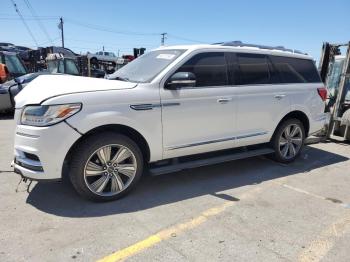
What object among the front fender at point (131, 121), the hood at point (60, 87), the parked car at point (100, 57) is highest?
the parked car at point (100, 57)

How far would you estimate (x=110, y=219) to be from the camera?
3.87 meters

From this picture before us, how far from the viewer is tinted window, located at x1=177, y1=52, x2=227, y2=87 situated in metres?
4.82

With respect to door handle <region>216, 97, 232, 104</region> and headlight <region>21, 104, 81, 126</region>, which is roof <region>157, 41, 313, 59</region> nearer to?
door handle <region>216, 97, 232, 104</region>

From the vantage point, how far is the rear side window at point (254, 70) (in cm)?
535

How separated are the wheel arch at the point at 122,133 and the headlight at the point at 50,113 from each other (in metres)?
0.31

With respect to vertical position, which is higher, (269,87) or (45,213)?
(269,87)

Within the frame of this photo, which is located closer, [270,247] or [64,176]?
[270,247]

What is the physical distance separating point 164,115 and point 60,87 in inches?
50.8

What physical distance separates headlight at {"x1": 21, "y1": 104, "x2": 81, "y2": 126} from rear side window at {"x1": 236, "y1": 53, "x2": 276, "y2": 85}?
2550mm

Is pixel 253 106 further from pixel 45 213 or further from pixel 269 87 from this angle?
pixel 45 213

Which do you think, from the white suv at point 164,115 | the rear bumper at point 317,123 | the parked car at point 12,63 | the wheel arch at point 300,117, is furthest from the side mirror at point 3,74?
the rear bumper at point 317,123

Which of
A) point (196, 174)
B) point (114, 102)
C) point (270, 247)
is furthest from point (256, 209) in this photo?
point (114, 102)

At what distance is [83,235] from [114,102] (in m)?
1.50

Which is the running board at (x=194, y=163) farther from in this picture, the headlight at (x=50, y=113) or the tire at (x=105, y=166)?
the headlight at (x=50, y=113)
